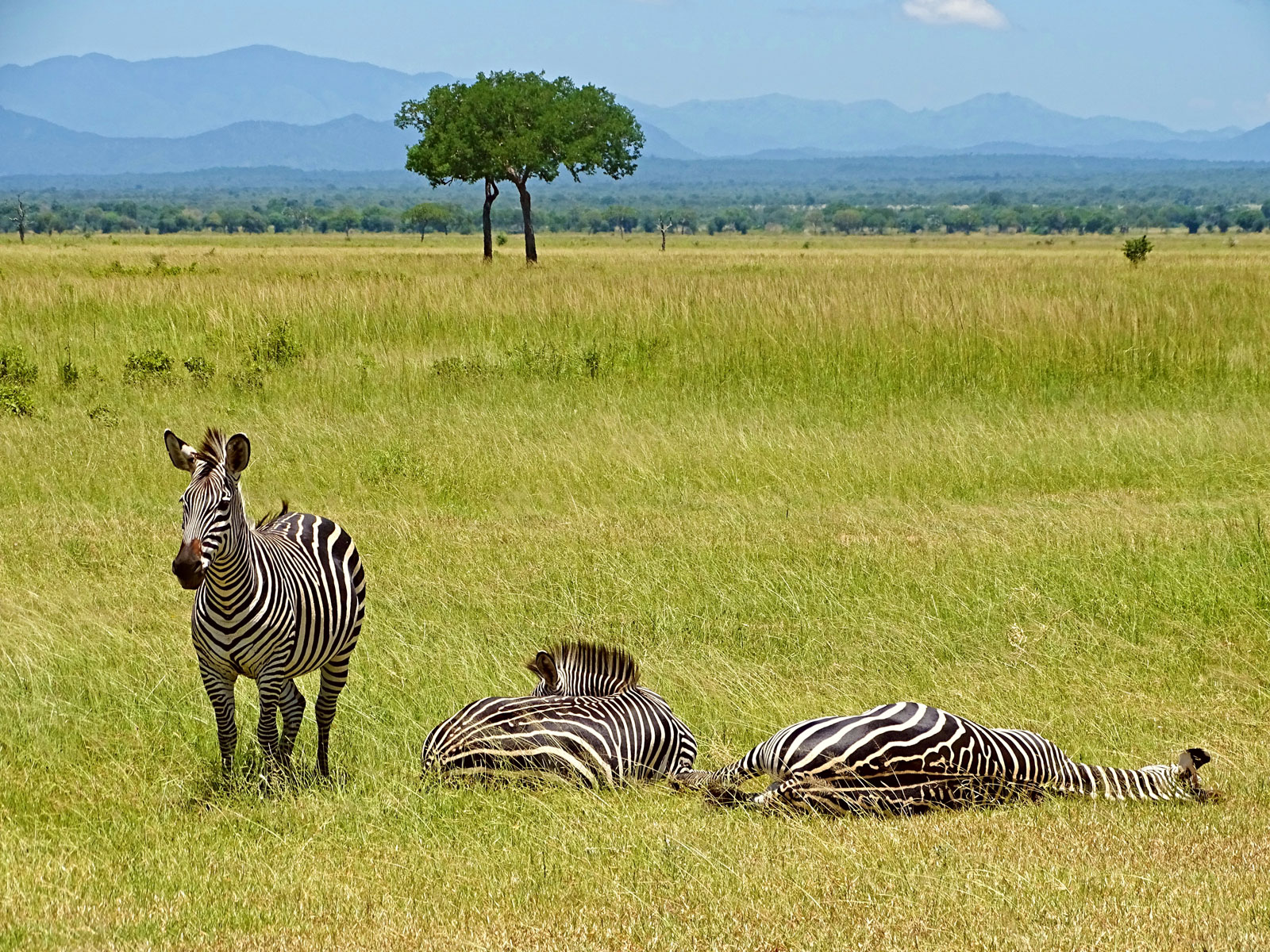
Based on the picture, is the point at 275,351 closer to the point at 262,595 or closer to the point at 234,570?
the point at 262,595

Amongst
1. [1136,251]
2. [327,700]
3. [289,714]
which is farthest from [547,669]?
[1136,251]

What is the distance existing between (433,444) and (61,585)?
186 inches

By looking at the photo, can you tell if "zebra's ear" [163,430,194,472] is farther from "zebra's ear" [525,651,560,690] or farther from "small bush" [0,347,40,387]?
"small bush" [0,347,40,387]

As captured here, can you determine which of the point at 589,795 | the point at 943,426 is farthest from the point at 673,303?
the point at 589,795

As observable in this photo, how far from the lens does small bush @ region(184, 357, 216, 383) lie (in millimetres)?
16172

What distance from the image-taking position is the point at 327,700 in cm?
563

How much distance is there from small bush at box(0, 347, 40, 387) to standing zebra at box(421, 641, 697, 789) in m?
11.8

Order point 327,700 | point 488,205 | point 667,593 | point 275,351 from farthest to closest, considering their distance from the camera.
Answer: point 488,205 < point 275,351 < point 667,593 < point 327,700

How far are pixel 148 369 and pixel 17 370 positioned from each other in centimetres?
138

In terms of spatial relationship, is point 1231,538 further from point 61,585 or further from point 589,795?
point 61,585

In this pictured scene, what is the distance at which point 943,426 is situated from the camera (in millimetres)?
13984

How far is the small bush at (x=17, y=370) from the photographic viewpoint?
1584 centimetres

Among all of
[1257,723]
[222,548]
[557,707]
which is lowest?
[1257,723]

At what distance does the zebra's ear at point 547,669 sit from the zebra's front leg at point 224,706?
1.20 m
